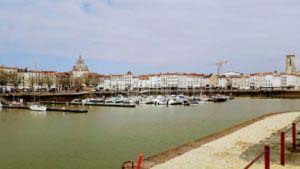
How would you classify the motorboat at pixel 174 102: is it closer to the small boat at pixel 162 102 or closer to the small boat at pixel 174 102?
A: the small boat at pixel 174 102

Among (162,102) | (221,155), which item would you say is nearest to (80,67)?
(162,102)

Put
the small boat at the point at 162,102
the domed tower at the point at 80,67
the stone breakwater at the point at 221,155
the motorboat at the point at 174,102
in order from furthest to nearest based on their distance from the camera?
the domed tower at the point at 80,67 → the small boat at the point at 162,102 → the motorboat at the point at 174,102 → the stone breakwater at the point at 221,155

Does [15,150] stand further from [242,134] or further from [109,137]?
[242,134]

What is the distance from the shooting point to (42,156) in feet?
72.9

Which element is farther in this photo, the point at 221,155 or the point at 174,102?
the point at 174,102

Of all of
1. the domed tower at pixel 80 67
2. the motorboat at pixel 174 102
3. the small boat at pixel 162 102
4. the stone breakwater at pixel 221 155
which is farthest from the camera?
the domed tower at pixel 80 67

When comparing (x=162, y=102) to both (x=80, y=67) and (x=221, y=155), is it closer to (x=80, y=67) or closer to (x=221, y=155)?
(x=221, y=155)

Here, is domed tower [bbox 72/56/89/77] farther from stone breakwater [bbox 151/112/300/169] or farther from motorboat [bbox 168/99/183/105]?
stone breakwater [bbox 151/112/300/169]

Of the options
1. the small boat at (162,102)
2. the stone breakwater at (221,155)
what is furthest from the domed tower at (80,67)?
the stone breakwater at (221,155)

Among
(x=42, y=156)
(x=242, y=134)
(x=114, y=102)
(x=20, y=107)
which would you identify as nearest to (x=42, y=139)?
(x=42, y=156)

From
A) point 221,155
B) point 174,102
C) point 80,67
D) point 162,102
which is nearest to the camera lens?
point 221,155

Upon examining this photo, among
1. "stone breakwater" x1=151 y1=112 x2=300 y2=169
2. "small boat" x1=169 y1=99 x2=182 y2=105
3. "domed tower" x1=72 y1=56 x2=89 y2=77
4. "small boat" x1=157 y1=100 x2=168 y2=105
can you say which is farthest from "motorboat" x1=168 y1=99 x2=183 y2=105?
"domed tower" x1=72 y1=56 x2=89 y2=77

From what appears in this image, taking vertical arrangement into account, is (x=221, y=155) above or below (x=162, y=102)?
above

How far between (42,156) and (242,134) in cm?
1132
